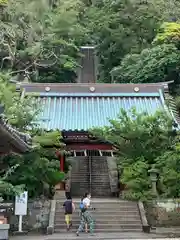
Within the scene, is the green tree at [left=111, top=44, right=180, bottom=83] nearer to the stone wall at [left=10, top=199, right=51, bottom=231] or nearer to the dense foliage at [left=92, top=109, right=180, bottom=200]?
the dense foliage at [left=92, top=109, right=180, bottom=200]

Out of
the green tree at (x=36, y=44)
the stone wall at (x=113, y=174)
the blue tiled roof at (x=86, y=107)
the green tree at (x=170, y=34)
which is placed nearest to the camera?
the blue tiled roof at (x=86, y=107)

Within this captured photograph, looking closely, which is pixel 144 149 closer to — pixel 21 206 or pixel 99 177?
pixel 21 206

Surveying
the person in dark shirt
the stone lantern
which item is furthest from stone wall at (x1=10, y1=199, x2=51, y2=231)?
the stone lantern

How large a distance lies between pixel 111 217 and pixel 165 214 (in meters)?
2.17

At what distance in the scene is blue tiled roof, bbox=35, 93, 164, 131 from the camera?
71.7 ft

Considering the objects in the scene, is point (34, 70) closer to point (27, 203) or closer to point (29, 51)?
point (29, 51)

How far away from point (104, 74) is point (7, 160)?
28.2 metres

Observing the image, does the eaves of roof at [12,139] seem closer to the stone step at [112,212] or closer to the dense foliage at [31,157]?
the dense foliage at [31,157]

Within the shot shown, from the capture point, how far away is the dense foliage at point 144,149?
709 inches

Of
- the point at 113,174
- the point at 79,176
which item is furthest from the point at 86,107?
the point at 79,176

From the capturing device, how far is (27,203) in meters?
17.3

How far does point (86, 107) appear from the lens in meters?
23.8

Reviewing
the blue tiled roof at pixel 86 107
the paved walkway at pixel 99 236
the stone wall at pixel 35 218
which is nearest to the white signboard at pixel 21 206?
the stone wall at pixel 35 218

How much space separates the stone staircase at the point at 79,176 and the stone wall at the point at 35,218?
6.12 metres
